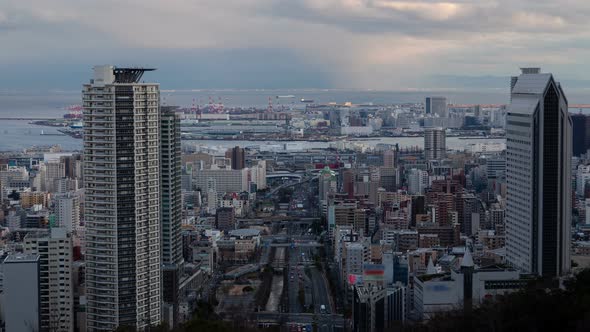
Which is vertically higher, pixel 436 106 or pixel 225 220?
pixel 436 106

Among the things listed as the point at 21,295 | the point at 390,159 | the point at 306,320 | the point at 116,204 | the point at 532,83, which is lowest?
the point at 306,320

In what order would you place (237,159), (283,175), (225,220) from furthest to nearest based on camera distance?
(283,175) → (237,159) → (225,220)

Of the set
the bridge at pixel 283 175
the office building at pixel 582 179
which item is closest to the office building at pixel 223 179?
the bridge at pixel 283 175

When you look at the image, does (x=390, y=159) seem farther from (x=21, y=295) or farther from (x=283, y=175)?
(x=21, y=295)

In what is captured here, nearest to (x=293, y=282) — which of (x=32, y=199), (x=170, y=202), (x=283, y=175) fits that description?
(x=170, y=202)

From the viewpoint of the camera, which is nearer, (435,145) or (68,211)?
(68,211)

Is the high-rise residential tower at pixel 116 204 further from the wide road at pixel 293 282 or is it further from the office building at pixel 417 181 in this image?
the office building at pixel 417 181

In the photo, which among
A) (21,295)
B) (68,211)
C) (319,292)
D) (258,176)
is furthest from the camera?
(258,176)
